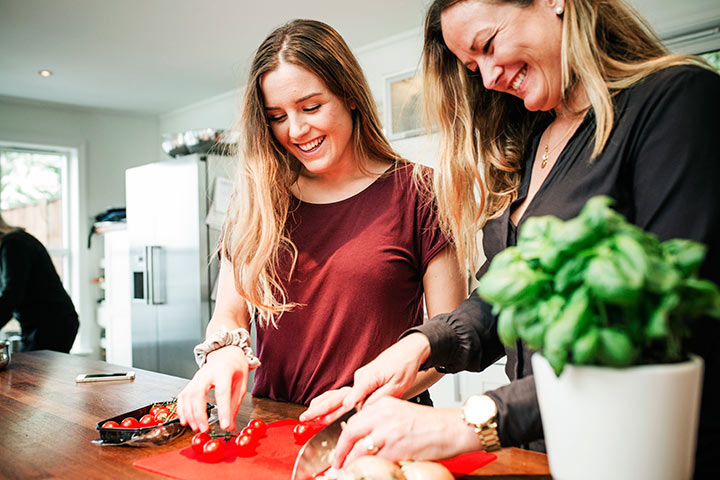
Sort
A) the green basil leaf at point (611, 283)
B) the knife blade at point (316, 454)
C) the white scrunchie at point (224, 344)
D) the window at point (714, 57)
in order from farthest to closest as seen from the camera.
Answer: the window at point (714, 57) → the white scrunchie at point (224, 344) → the knife blade at point (316, 454) → the green basil leaf at point (611, 283)

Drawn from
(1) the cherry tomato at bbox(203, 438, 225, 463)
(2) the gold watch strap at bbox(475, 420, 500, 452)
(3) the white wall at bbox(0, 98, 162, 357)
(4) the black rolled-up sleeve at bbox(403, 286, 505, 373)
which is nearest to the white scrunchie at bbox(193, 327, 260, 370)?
(1) the cherry tomato at bbox(203, 438, 225, 463)

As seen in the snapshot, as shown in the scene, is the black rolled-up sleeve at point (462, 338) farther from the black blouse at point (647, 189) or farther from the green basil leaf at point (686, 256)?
the green basil leaf at point (686, 256)

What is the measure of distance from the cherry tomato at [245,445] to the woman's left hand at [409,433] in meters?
0.24

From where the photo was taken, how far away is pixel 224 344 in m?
1.19

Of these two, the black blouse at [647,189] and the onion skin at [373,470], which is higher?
the black blouse at [647,189]

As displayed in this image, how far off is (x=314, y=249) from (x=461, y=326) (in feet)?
1.68

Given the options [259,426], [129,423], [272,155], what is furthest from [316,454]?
[272,155]

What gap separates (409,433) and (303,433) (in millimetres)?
Answer: 306

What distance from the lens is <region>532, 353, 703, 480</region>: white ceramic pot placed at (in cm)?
48

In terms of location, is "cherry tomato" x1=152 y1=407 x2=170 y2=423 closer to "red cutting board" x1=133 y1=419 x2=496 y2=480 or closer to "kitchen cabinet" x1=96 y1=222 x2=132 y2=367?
"red cutting board" x1=133 y1=419 x2=496 y2=480

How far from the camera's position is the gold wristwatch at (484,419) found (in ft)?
2.26

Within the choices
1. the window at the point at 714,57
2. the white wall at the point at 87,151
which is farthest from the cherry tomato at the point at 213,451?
the white wall at the point at 87,151

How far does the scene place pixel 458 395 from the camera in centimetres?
317

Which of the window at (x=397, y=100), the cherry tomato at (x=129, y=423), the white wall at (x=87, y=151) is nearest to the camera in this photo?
the cherry tomato at (x=129, y=423)
